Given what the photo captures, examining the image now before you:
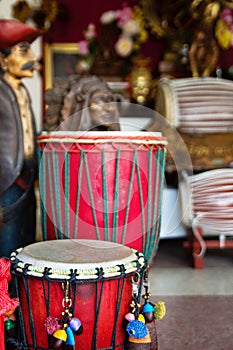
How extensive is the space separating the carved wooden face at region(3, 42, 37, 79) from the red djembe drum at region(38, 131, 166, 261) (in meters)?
0.47

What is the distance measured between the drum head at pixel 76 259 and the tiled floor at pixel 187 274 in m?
0.85

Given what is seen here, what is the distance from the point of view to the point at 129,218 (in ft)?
7.11

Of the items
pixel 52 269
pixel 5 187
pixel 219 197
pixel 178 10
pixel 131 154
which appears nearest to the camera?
pixel 52 269

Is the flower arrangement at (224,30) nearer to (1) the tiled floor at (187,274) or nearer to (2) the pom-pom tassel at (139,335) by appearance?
(1) the tiled floor at (187,274)

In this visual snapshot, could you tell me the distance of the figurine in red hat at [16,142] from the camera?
7.72ft

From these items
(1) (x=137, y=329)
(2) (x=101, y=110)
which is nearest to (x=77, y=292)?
(1) (x=137, y=329)

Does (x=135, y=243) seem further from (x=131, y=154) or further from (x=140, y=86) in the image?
(x=140, y=86)

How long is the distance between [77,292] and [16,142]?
1.09 m

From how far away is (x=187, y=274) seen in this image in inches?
112

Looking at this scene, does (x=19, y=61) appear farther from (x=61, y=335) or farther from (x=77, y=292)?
(x=61, y=335)

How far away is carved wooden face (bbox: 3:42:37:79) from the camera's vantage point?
2.49m

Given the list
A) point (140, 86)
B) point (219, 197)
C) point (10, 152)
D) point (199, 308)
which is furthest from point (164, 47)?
point (199, 308)

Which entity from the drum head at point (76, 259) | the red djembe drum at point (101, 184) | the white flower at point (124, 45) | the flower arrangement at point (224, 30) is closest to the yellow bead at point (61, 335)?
the drum head at point (76, 259)

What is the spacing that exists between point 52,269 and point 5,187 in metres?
0.94
